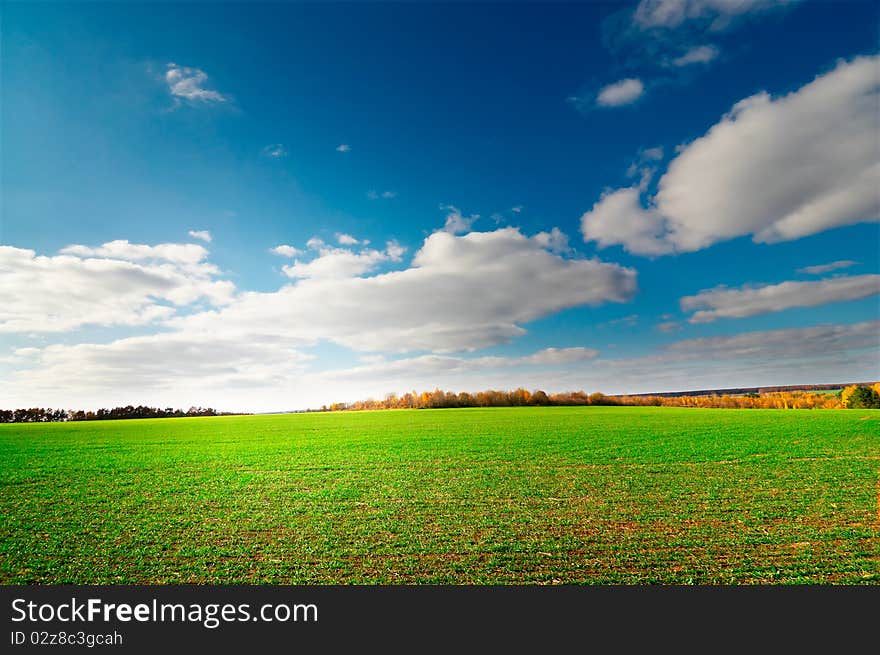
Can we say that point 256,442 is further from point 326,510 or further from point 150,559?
point 150,559

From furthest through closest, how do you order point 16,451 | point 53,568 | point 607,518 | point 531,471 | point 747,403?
point 747,403, point 16,451, point 531,471, point 607,518, point 53,568

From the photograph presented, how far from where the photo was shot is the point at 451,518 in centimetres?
980

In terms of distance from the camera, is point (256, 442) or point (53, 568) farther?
point (256, 442)

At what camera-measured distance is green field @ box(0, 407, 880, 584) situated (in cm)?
721

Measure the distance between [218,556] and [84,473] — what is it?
40.7ft

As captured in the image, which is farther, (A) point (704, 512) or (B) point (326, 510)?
(B) point (326, 510)

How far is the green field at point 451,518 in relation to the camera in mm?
7215

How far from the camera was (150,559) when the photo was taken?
7824 millimetres

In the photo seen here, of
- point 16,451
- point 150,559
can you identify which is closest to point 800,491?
point 150,559

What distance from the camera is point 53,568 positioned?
7.47 meters

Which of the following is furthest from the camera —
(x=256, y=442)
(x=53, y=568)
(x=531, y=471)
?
(x=256, y=442)

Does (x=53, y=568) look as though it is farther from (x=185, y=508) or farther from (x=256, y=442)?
(x=256, y=442)

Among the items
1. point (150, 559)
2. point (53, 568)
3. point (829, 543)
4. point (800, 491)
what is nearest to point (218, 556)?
point (150, 559)

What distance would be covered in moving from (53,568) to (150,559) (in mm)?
1405
